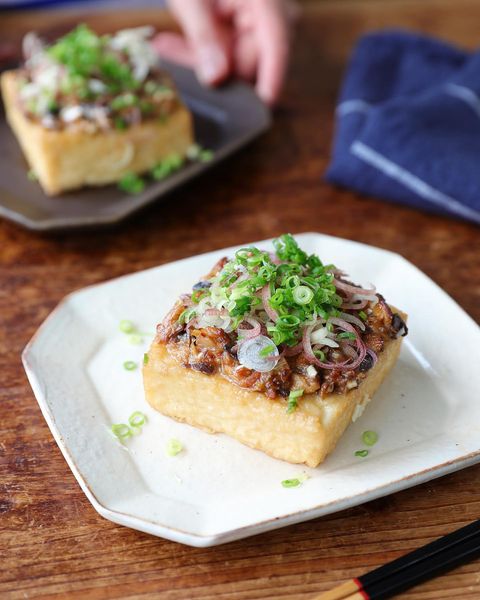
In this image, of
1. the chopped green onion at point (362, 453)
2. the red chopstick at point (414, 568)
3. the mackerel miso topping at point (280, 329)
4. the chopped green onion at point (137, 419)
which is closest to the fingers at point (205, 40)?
the mackerel miso topping at point (280, 329)

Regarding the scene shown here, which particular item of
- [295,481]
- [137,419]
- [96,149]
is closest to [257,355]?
[295,481]

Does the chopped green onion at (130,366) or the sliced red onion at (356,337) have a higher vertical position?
the sliced red onion at (356,337)

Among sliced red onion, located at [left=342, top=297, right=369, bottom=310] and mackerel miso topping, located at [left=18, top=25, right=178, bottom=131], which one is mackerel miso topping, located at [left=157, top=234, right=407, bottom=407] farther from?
mackerel miso topping, located at [left=18, top=25, right=178, bottom=131]

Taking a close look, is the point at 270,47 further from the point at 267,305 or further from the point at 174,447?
the point at 174,447

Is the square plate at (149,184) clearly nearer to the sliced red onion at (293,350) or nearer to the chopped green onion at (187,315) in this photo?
the chopped green onion at (187,315)

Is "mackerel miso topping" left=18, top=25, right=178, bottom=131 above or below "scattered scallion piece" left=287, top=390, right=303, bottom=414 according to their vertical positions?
below

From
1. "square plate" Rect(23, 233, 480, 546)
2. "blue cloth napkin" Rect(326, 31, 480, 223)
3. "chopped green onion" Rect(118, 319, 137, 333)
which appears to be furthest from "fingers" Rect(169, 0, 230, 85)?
"chopped green onion" Rect(118, 319, 137, 333)

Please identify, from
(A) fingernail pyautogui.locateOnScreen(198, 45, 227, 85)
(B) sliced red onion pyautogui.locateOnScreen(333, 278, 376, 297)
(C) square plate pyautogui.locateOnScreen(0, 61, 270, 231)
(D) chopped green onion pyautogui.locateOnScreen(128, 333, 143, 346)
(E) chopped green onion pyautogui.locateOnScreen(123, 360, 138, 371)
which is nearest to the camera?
(B) sliced red onion pyautogui.locateOnScreen(333, 278, 376, 297)

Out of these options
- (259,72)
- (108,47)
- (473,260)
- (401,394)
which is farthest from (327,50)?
(401,394)

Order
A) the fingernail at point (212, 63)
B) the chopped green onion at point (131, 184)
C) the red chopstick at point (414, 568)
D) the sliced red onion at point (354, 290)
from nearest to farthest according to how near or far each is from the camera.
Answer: the red chopstick at point (414, 568)
the sliced red onion at point (354, 290)
the chopped green onion at point (131, 184)
the fingernail at point (212, 63)
